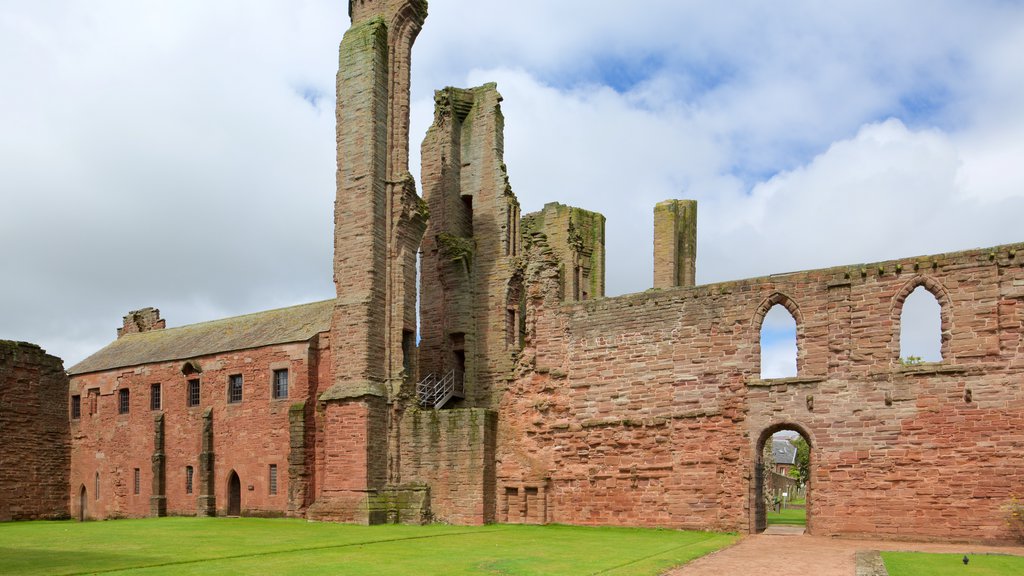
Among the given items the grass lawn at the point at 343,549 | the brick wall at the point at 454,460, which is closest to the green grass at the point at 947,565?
the grass lawn at the point at 343,549

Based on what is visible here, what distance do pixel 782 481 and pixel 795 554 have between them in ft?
117

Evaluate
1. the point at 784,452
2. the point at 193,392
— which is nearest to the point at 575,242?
the point at 193,392

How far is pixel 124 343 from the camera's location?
111 feet

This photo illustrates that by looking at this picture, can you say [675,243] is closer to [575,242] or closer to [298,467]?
[575,242]

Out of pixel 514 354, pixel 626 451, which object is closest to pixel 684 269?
pixel 514 354

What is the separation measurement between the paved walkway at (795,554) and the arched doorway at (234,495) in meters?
14.8

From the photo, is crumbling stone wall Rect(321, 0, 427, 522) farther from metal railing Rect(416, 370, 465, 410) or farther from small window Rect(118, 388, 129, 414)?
small window Rect(118, 388, 129, 414)

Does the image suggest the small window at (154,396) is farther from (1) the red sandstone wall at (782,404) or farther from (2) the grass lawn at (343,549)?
(1) the red sandstone wall at (782,404)

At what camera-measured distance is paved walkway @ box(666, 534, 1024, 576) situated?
12.8 m

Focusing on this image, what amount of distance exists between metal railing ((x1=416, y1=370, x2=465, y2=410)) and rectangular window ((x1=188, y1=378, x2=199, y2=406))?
23.4 feet

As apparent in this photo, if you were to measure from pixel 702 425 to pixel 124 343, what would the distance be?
74.4 feet

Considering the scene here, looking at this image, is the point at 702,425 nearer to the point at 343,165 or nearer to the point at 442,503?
the point at 442,503

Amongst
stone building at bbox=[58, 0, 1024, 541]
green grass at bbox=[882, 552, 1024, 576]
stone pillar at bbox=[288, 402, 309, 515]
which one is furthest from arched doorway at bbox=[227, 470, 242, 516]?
green grass at bbox=[882, 552, 1024, 576]

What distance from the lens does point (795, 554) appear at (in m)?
15.2
